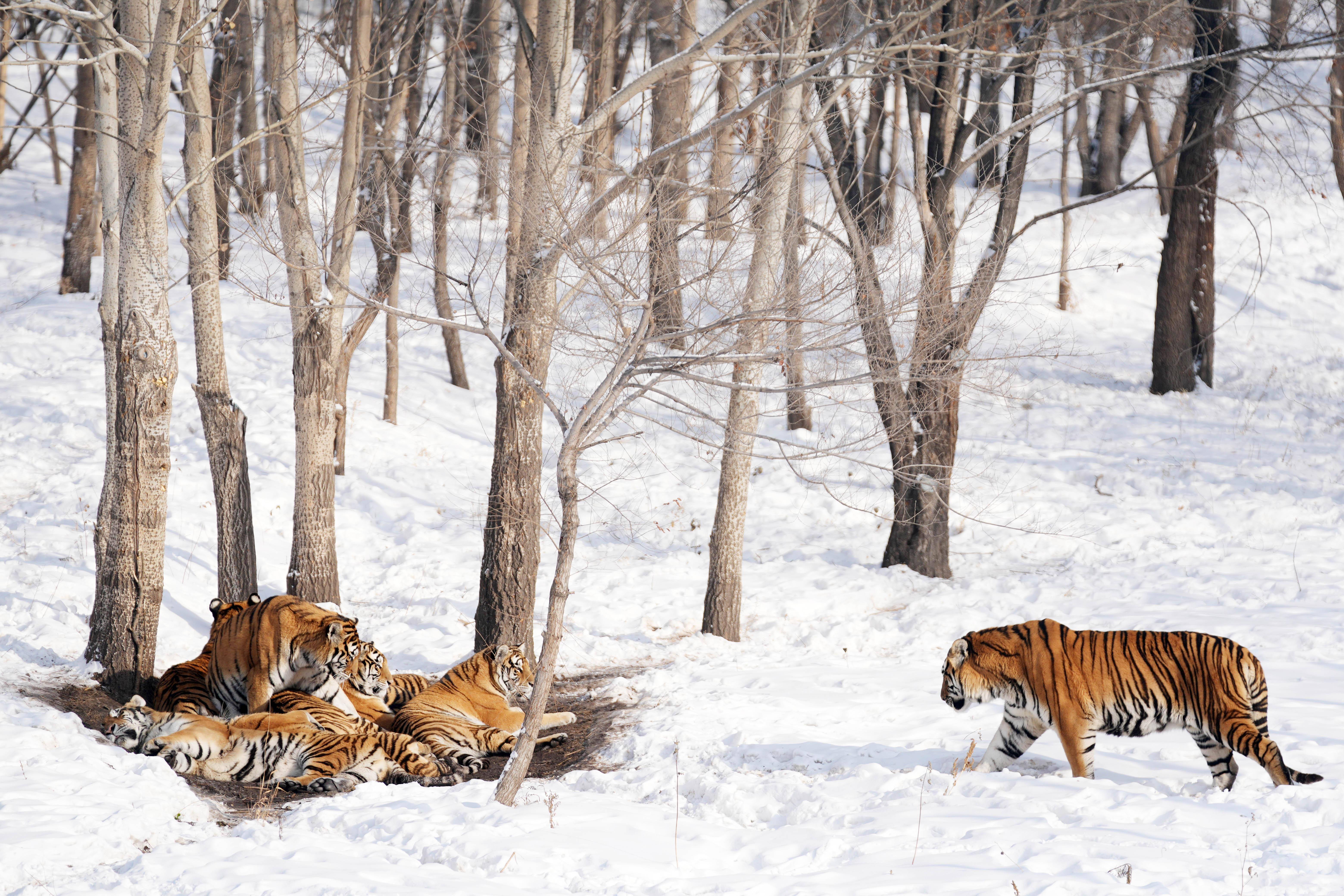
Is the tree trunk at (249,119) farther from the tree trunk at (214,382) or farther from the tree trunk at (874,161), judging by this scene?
the tree trunk at (874,161)

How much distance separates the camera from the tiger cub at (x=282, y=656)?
7102 millimetres

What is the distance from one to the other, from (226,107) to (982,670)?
12.7 meters

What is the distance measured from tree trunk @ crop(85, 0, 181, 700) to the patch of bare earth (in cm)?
41

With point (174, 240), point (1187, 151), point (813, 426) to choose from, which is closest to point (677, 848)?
point (813, 426)

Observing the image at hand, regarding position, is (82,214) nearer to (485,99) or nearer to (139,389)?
(485,99)

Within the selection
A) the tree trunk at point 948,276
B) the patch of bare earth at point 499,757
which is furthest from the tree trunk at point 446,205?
the tree trunk at point 948,276

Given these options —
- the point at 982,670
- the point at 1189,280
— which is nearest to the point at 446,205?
the point at 982,670

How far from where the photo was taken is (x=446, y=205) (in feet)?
27.1

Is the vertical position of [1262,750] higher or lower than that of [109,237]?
lower

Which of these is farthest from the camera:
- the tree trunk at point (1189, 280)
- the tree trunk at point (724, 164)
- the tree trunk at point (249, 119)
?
the tree trunk at point (1189, 280)

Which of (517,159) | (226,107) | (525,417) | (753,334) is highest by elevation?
(226,107)

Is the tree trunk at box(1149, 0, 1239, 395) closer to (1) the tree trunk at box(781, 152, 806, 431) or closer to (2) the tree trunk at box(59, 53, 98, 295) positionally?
(1) the tree trunk at box(781, 152, 806, 431)

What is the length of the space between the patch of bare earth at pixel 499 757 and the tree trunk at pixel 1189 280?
1163 centimetres

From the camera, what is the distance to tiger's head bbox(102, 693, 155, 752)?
6168 mm
